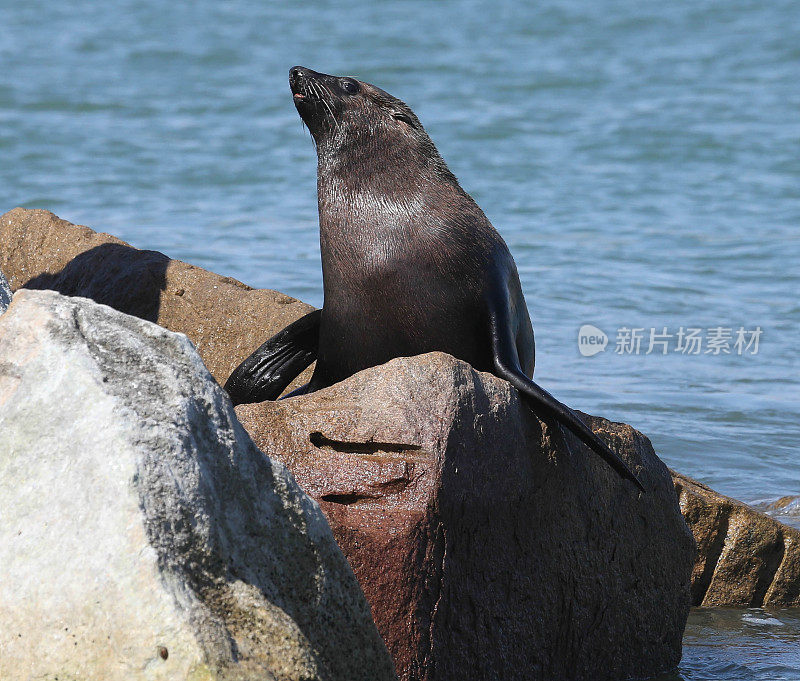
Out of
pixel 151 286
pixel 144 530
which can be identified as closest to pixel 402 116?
pixel 151 286

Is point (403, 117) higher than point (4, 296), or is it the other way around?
point (403, 117)

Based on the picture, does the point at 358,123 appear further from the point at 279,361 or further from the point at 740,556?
the point at 740,556

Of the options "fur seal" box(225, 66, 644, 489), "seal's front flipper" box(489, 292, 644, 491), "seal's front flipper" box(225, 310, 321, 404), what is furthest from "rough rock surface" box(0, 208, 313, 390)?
"seal's front flipper" box(489, 292, 644, 491)

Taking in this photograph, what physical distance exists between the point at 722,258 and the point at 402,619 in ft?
35.4

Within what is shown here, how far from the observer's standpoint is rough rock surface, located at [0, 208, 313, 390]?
6586mm

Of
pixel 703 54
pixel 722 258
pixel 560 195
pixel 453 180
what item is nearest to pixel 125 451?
pixel 453 180

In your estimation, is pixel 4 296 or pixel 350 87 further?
pixel 350 87

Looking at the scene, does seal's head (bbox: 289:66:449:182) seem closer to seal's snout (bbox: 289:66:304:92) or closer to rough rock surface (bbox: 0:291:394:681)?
seal's snout (bbox: 289:66:304:92)

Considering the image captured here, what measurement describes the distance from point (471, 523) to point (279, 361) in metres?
2.02

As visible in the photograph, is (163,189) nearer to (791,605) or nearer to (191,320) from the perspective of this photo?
(191,320)

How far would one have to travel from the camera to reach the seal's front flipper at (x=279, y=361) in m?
5.64

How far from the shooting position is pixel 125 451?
267 cm

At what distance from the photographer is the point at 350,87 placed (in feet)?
18.3

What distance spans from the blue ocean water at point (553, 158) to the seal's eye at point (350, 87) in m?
2.66
